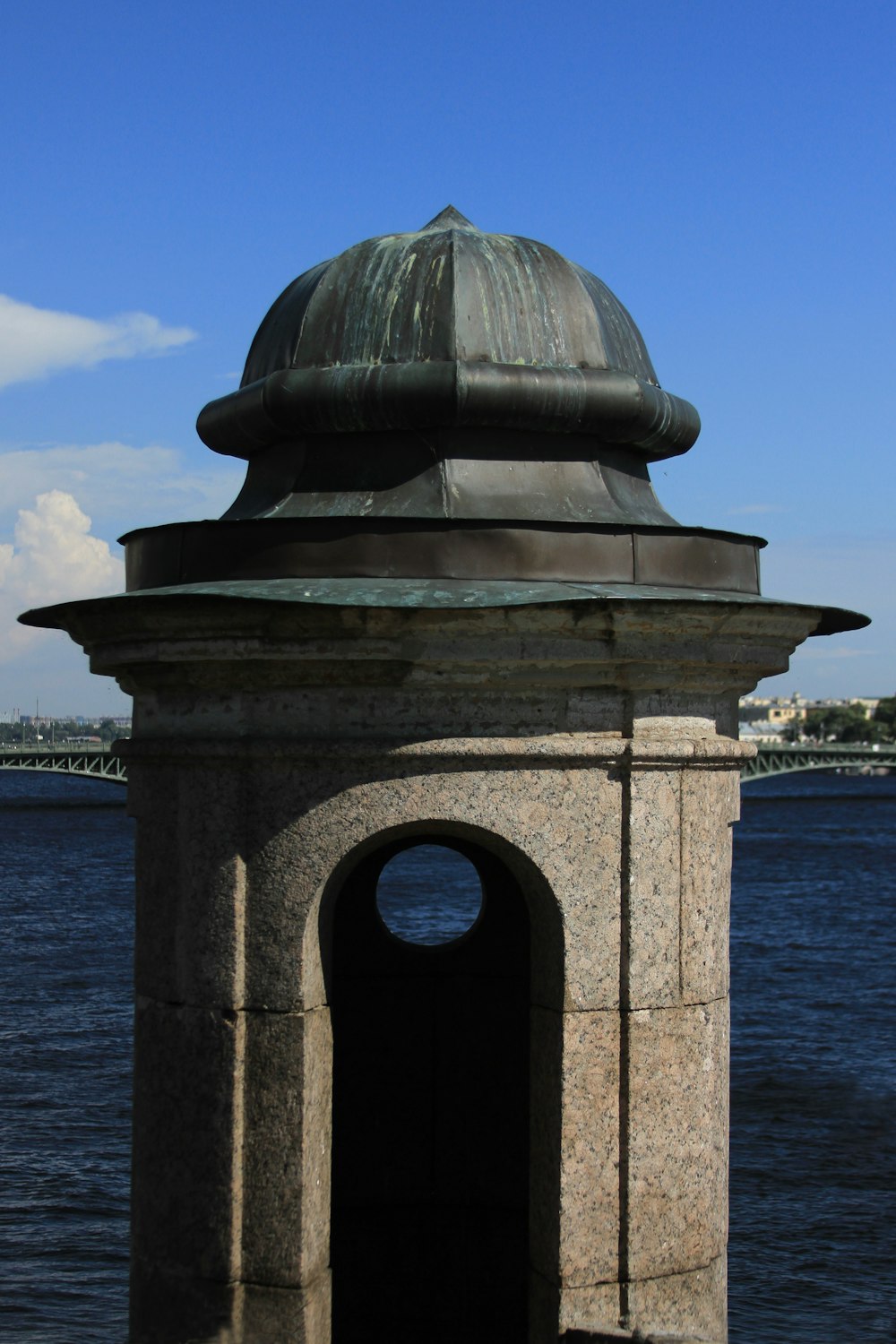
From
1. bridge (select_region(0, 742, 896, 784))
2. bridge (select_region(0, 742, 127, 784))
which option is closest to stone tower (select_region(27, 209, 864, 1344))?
bridge (select_region(0, 742, 896, 784))

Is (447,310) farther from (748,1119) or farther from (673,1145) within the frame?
(748,1119)

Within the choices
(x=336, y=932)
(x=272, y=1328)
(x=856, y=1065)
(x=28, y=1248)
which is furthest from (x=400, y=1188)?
(x=856, y=1065)

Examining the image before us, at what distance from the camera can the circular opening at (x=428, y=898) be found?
40906 millimetres

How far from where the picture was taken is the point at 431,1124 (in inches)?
252

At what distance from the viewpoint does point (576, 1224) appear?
4.59m

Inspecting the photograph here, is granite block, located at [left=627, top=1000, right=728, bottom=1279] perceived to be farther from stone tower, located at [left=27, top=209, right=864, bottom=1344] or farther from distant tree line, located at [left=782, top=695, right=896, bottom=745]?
distant tree line, located at [left=782, top=695, right=896, bottom=745]

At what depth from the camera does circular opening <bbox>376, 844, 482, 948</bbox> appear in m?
40.9

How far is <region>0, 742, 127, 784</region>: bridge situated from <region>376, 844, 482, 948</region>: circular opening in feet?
51.4

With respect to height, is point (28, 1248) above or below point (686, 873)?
below

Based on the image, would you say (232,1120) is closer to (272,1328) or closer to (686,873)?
(272,1328)

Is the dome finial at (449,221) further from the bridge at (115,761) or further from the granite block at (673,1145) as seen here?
the bridge at (115,761)

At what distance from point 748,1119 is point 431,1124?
16.0 meters

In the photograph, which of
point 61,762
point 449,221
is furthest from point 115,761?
point 449,221

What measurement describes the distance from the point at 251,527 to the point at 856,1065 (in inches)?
922
